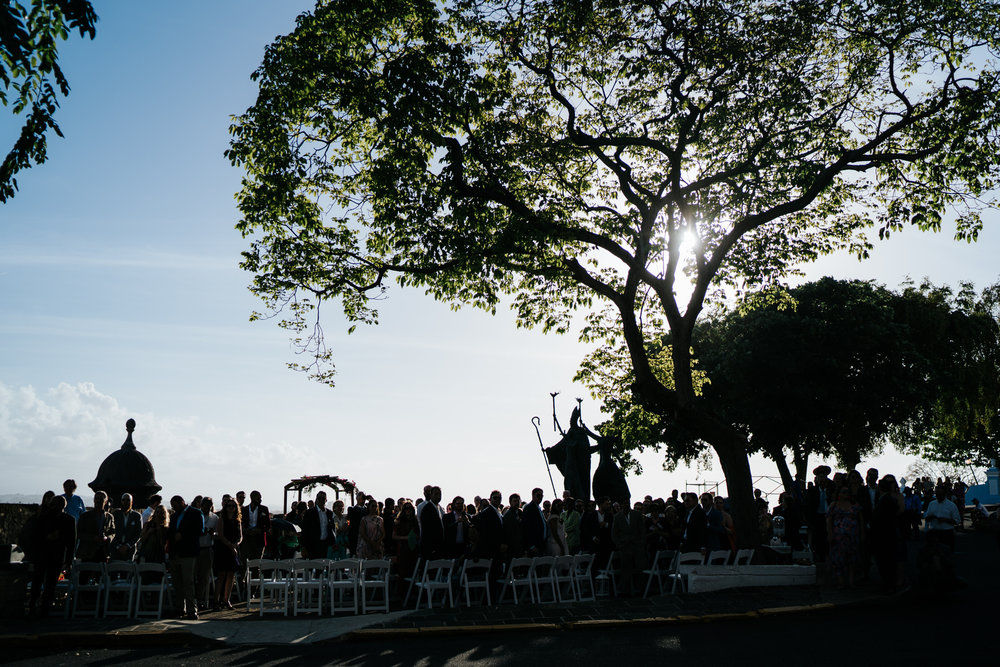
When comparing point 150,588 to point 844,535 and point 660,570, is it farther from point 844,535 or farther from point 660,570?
point 844,535

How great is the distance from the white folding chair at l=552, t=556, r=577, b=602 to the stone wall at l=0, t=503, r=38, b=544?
37.3 feet

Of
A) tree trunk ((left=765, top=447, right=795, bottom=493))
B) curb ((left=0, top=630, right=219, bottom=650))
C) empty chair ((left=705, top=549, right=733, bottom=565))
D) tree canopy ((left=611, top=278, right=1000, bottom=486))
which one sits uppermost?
tree canopy ((left=611, top=278, right=1000, bottom=486))

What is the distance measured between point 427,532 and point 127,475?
32.0ft

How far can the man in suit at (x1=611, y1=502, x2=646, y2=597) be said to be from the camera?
16.4 meters

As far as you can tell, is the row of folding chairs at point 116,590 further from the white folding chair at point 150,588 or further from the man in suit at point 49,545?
the man in suit at point 49,545

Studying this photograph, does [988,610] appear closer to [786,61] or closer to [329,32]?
[786,61]

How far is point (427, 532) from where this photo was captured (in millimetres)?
15859

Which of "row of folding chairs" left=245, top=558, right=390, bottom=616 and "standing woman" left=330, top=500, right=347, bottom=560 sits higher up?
"standing woman" left=330, top=500, right=347, bottom=560

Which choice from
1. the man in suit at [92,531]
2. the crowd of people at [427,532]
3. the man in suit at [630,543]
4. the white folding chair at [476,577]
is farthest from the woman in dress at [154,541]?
the man in suit at [630,543]

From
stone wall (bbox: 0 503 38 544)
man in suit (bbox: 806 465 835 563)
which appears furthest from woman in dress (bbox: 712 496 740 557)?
stone wall (bbox: 0 503 38 544)

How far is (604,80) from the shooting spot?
1845 centimetres

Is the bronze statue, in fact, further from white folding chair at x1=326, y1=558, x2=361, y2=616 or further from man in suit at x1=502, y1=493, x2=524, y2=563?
white folding chair at x1=326, y1=558, x2=361, y2=616

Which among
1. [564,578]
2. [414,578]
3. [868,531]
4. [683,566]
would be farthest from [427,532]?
[868,531]

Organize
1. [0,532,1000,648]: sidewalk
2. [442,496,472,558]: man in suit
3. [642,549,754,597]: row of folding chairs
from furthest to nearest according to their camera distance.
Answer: [442,496,472,558]: man in suit < [642,549,754,597]: row of folding chairs < [0,532,1000,648]: sidewalk
